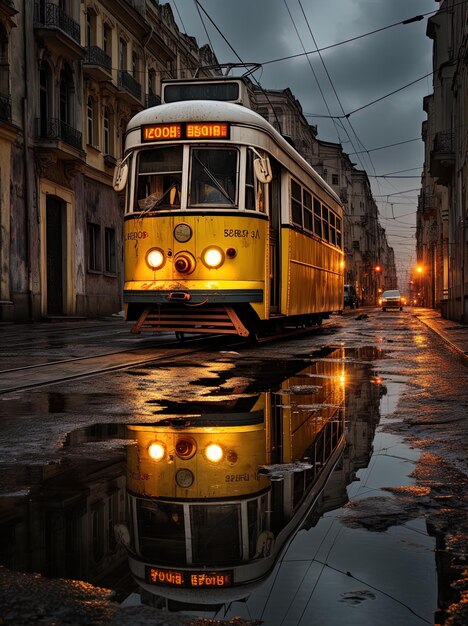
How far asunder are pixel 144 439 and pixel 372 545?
230 centimetres

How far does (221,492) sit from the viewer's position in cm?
359

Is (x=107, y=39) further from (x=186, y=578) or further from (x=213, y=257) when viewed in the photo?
(x=186, y=578)

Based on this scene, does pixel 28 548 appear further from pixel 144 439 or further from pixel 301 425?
pixel 301 425

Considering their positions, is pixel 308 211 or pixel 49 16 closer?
pixel 308 211

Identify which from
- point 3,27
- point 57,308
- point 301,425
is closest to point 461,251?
point 57,308

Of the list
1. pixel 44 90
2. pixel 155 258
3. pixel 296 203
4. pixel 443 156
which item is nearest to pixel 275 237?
pixel 296 203

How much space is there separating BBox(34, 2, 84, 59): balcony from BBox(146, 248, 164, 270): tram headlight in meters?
16.2

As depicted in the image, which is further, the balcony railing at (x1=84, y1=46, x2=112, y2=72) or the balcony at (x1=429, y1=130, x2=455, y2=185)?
the balcony at (x1=429, y1=130, x2=455, y2=185)

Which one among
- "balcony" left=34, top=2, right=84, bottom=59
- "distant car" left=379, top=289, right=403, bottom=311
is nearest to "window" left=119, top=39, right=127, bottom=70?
"balcony" left=34, top=2, right=84, bottom=59

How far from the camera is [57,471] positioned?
4051 mm

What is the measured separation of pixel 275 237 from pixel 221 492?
1105cm

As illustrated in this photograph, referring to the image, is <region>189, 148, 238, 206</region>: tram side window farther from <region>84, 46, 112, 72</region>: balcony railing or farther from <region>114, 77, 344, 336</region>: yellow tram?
<region>84, 46, 112, 72</region>: balcony railing

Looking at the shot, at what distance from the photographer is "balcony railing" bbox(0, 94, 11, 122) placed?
23438mm

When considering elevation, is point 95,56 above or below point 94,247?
above
